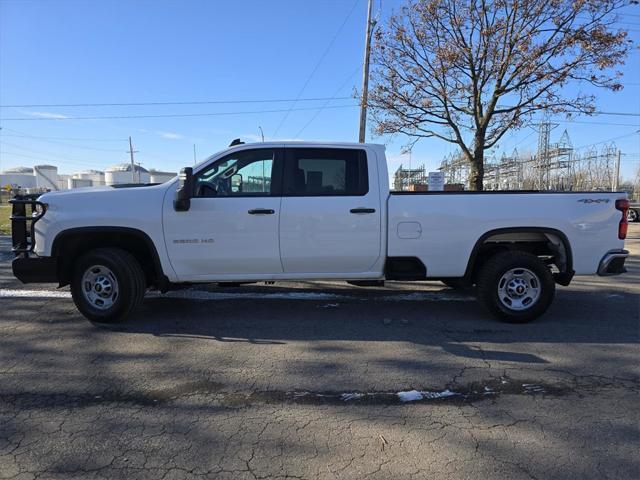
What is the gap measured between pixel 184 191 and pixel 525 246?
13.5ft

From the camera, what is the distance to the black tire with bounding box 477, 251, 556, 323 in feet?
17.7

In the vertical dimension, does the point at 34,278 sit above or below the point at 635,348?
above

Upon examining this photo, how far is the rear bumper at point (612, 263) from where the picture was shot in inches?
214

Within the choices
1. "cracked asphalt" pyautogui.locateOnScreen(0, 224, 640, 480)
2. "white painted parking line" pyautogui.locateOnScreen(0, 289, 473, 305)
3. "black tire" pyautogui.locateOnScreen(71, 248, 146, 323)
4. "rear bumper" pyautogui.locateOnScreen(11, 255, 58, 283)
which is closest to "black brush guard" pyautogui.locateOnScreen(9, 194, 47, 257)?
"rear bumper" pyautogui.locateOnScreen(11, 255, 58, 283)

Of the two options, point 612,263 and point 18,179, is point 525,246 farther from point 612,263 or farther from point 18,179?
point 18,179

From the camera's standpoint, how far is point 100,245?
5.46 metres

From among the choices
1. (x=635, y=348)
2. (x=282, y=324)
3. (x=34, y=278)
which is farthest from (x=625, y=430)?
(x=34, y=278)

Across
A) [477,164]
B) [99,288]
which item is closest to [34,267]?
[99,288]

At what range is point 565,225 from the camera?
5387 mm

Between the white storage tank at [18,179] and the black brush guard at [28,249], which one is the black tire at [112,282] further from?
the white storage tank at [18,179]

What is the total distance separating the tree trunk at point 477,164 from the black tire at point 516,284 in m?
10.0

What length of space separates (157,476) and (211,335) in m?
2.44

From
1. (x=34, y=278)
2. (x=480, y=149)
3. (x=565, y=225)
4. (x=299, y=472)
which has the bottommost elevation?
(x=299, y=472)

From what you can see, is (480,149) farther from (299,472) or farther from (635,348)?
(299,472)
